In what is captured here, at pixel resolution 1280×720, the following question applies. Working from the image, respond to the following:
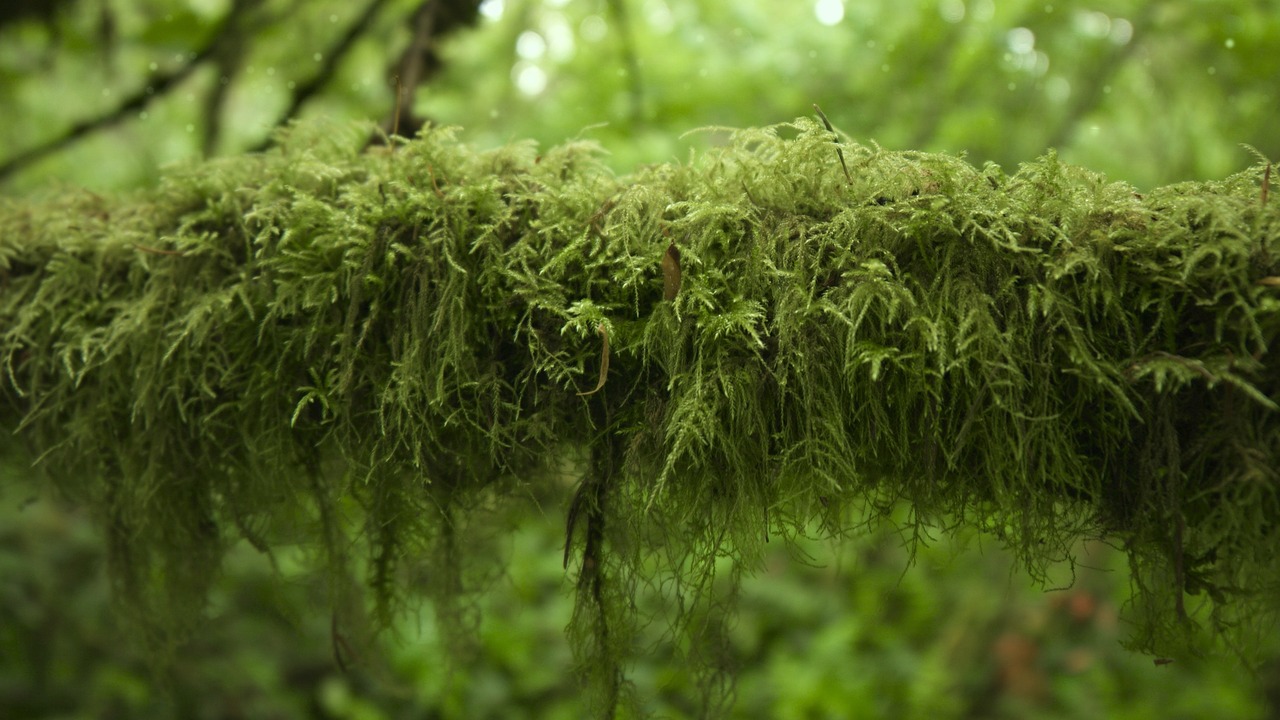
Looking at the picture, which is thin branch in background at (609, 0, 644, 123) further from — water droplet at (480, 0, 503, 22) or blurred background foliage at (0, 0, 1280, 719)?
water droplet at (480, 0, 503, 22)

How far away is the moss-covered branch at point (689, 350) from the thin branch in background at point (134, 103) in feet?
4.96

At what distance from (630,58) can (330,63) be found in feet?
3.16

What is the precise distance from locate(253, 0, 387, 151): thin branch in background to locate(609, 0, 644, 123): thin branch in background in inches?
30.4

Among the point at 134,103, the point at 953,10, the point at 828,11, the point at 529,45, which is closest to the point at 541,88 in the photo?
the point at 529,45

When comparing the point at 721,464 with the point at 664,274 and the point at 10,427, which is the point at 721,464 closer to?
the point at 664,274

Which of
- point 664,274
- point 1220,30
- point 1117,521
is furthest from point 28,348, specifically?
point 1220,30

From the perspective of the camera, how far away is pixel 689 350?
39.2 inches

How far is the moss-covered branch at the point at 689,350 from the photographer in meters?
0.92

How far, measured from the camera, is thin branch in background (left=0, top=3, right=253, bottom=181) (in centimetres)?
256

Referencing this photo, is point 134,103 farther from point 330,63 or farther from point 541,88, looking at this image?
point 541,88

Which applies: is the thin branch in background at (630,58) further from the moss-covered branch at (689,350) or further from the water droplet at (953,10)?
the moss-covered branch at (689,350)

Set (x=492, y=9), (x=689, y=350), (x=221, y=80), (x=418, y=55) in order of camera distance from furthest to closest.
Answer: (x=221, y=80) < (x=492, y=9) < (x=418, y=55) < (x=689, y=350)

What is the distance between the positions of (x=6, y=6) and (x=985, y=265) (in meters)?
3.13

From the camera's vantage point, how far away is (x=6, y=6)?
2.59m
